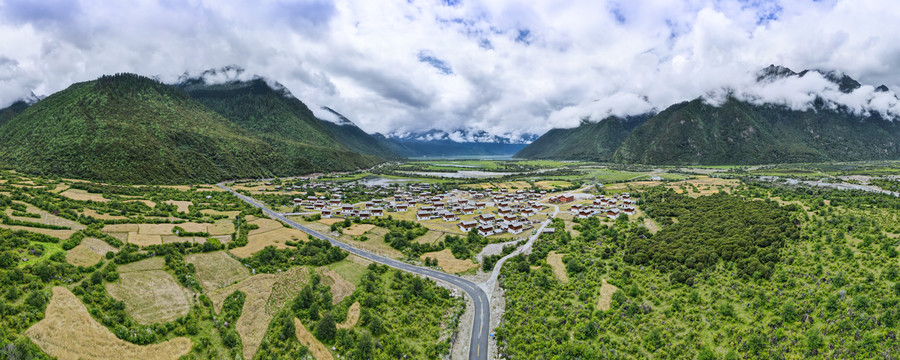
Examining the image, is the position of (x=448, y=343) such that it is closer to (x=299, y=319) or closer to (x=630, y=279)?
(x=299, y=319)

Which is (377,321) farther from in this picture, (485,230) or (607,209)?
(607,209)

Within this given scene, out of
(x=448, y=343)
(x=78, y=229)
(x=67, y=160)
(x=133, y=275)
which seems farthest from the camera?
(x=67, y=160)

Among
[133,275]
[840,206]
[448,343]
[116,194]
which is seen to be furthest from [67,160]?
[840,206]

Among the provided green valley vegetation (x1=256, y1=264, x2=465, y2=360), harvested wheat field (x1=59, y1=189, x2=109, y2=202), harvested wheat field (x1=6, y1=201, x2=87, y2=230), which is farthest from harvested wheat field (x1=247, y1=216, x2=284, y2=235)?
harvested wheat field (x1=59, y1=189, x2=109, y2=202)

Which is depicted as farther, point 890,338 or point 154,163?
point 154,163

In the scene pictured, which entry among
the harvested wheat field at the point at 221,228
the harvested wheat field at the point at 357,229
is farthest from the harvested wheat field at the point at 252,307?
the harvested wheat field at the point at 357,229
